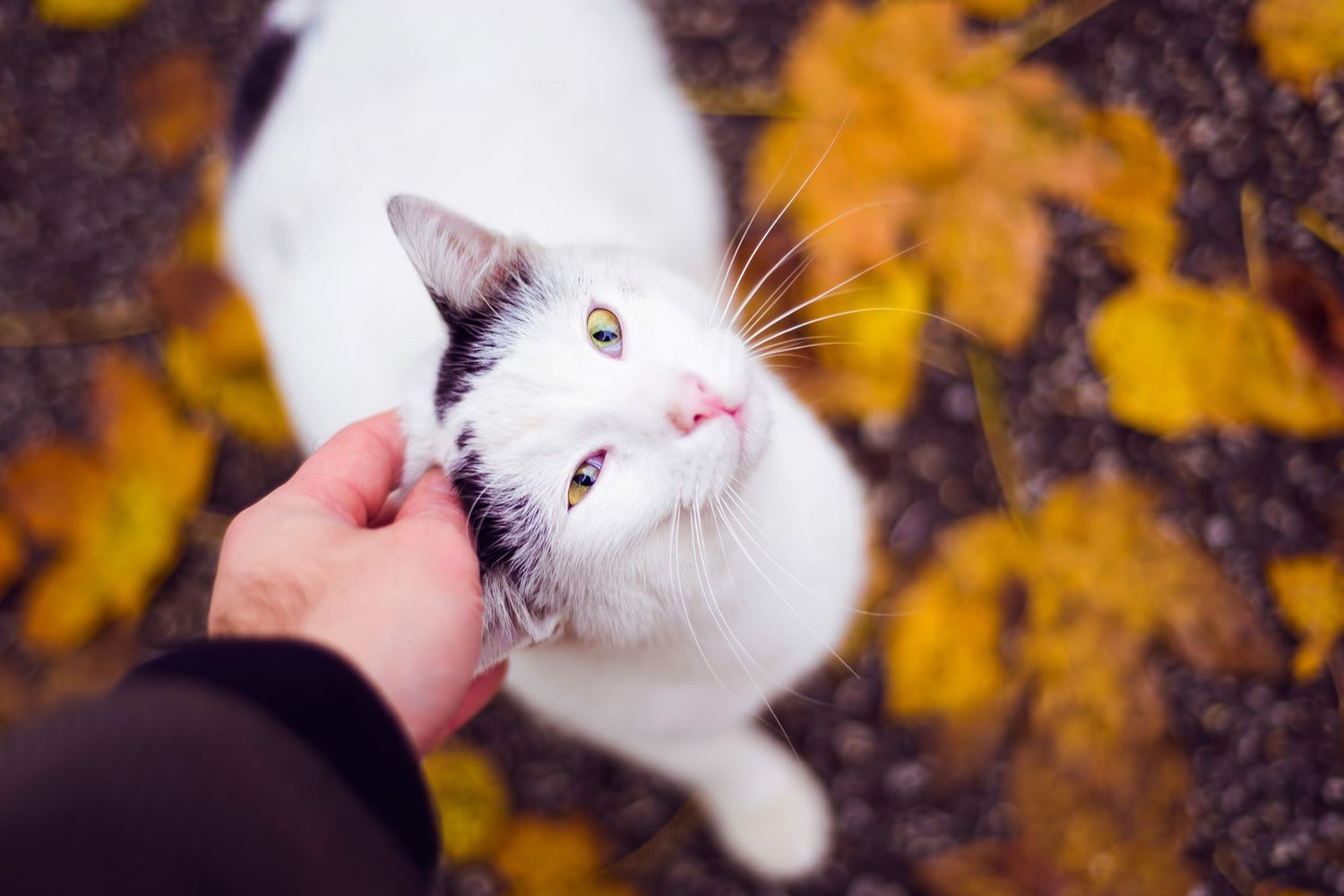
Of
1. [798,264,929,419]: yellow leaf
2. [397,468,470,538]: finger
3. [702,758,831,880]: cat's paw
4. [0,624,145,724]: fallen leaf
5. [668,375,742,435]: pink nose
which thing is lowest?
[702,758,831,880]: cat's paw

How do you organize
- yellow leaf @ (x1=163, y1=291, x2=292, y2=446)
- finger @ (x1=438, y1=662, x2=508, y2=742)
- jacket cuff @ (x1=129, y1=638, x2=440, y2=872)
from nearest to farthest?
jacket cuff @ (x1=129, y1=638, x2=440, y2=872), finger @ (x1=438, y1=662, x2=508, y2=742), yellow leaf @ (x1=163, y1=291, x2=292, y2=446)

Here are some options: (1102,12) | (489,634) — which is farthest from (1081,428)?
(489,634)

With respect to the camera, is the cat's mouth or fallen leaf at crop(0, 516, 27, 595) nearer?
the cat's mouth

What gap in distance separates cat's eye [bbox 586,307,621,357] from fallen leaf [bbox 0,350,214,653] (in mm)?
1216

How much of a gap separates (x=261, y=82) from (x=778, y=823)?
64.8 inches

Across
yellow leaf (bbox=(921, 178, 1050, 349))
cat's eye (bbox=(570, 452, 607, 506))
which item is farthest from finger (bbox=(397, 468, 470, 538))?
yellow leaf (bbox=(921, 178, 1050, 349))

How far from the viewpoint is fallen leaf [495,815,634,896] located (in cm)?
163

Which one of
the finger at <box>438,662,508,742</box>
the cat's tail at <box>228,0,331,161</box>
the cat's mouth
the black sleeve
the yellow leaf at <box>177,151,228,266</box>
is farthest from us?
the yellow leaf at <box>177,151,228,266</box>

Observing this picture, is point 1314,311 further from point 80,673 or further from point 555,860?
point 80,673

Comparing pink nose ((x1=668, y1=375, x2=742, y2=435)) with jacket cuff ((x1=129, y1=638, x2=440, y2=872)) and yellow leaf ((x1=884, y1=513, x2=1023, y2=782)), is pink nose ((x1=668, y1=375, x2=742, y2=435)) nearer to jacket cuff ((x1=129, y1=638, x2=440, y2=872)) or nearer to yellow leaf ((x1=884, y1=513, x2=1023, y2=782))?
jacket cuff ((x1=129, y1=638, x2=440, y2=872))

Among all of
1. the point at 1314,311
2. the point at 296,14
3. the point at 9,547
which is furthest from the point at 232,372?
the point at 1314,311

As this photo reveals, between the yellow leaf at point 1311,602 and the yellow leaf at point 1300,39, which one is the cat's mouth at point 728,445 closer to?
the yellow leaf at point 1311,602

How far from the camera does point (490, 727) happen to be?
178 cm

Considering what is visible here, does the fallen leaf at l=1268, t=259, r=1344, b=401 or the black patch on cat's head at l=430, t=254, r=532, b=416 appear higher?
the black patch on cat's head at l=430, t=254, r=532, b=416
